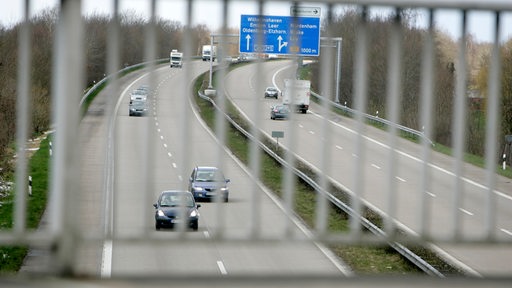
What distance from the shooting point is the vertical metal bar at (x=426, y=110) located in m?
4.61

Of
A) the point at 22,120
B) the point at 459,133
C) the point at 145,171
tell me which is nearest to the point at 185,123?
the point at 145,171

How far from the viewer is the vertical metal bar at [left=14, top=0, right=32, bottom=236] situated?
4.21 metres

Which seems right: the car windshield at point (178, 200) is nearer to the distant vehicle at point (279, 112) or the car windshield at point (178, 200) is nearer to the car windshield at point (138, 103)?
the car windshield at point (138, 103)

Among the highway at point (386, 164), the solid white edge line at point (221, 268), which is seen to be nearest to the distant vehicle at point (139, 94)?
the highway at point (386, 164)

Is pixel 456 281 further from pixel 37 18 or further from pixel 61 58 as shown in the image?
pixel 37 18

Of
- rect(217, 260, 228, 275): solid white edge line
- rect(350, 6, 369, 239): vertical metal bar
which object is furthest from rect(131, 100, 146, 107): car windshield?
rect(217, 260, 228, 275): solid white edge line

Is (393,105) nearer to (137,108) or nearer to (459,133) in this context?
(459,133)

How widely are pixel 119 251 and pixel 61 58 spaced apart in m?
18.6

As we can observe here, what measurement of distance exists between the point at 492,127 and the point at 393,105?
532 millimetres

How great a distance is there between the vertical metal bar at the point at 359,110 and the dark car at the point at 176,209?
849mm

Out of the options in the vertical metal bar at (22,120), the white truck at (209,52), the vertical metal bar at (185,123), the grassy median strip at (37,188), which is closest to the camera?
the vertical metal bar at (22,120)

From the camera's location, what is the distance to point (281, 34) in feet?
15.6

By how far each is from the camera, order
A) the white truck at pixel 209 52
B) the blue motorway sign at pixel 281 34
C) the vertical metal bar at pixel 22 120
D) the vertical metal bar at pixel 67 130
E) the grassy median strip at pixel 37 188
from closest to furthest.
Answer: the vertical metal bar at pixel 67 130 → the vertical metal bar at pixel 22 120 → the blue motorway sign at pixel 281 34 → the white truck at pixel 209 52 → the grassy median strip at pixel 37 188

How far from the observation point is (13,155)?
185 inches
